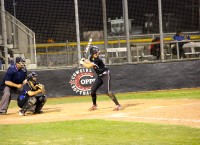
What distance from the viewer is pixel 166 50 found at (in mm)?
19047

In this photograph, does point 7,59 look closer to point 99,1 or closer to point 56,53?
point 56,53

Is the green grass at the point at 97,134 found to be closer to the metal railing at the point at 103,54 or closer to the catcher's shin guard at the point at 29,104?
the catcher's shin guard at the point at 29,104

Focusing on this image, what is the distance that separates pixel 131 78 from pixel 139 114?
6825mm

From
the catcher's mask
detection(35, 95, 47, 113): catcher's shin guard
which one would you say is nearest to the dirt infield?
→ detection(35, 95, 47, 113): catcher's shin guard

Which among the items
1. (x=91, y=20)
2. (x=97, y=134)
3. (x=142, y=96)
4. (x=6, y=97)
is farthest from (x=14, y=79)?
(x=91, y=20)

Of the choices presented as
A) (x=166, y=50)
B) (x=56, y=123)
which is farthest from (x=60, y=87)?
(x=56, y=123)

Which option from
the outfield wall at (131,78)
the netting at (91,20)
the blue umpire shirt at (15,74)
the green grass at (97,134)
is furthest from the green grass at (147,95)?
the green grass at (97,134)

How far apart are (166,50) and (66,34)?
7.08m

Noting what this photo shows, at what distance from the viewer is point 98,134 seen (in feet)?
28.7

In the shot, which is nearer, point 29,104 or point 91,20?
point 29,104

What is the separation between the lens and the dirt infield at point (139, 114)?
34.8 ft

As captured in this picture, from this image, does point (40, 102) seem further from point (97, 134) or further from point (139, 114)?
point (97, 134)

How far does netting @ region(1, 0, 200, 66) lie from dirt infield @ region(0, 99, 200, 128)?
5.32 meters

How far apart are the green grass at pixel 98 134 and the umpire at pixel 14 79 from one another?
9.19ft
